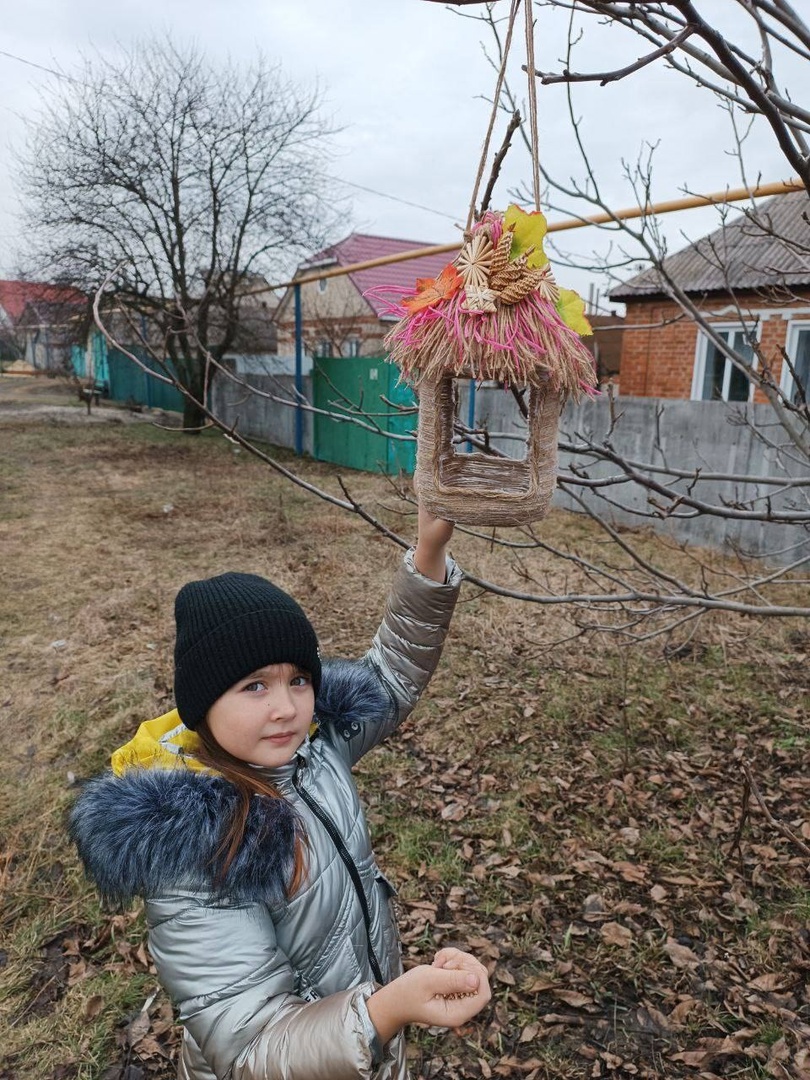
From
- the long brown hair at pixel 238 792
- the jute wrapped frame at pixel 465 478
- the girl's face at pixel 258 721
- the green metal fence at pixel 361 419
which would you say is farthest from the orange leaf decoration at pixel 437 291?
the green metal fence at pixel 361 419

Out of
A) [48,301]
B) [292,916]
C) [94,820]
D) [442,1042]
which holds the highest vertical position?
[48,301]

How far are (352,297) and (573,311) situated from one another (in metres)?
23.2

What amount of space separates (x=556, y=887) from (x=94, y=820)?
6.50ft

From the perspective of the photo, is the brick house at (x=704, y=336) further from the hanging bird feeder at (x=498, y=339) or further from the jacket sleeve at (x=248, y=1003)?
the jacket sleeve at (x=248, y=1003)

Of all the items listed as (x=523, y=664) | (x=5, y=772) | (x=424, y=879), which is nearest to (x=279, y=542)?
(x=523, y=664)

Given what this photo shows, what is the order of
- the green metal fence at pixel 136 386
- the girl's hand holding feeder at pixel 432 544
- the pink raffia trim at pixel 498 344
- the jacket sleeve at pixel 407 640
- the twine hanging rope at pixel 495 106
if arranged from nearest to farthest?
the twine hanging rope at pixel 495 106 < the pink raffia trim at pixel 498 344 < the girl's hand holding feeder at pixel 432 544 < the jacket sleeve at pixel 407 640 < the green metal fence at pixel 136 386

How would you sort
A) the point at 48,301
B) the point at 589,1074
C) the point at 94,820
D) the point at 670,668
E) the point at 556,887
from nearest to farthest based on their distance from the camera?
the point at 94,820
the point at 589,1074
the point at 556,887
the point at 670,668
the point at 48,301

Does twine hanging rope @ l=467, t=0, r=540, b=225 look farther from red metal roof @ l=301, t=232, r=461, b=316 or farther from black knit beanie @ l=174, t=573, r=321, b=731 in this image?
red metal roof @ l=301, t=232, r=461, b=316

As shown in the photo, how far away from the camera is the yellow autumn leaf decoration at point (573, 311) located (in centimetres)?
125

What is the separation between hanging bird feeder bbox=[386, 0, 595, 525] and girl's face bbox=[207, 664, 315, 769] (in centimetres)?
42

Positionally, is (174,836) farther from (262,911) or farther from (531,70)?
(531,70)

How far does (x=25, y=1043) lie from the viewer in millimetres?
2021

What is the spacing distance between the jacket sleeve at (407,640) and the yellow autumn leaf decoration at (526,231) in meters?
0.60

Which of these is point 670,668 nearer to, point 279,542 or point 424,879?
point 424,879
